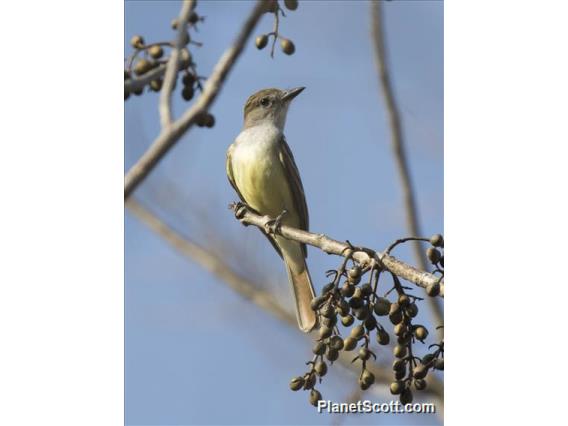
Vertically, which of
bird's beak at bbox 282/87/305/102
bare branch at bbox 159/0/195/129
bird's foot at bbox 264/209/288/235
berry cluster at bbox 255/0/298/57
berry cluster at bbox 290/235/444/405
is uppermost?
bird's beak at bbox 282/87/305/102

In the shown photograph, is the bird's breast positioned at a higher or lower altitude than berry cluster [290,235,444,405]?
higher

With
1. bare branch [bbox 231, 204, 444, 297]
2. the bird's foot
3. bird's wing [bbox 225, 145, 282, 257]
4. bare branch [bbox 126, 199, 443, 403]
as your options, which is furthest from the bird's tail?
bare branch [bbox 231, 204, 444, 297]

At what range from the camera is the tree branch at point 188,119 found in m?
2.23

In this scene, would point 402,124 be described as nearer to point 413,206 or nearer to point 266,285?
point 413,206

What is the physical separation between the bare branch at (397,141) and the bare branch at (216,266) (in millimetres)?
761

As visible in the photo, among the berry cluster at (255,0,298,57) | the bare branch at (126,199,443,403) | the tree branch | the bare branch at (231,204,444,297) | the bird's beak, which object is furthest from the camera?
the bird's beak

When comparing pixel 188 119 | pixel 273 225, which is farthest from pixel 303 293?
pixel 188 119

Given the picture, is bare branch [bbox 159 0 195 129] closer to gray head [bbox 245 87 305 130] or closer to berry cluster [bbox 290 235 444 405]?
berry cluster [bbox 290 235 444 405]

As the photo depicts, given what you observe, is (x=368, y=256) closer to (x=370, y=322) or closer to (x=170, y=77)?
(x=370, y=322)

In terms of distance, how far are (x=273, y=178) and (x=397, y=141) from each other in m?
1.15

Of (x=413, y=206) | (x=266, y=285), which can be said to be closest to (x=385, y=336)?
(x=413, y=206)

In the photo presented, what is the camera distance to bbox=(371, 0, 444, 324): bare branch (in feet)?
11.1

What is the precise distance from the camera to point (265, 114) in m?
4.72

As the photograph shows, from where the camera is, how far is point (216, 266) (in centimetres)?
418
